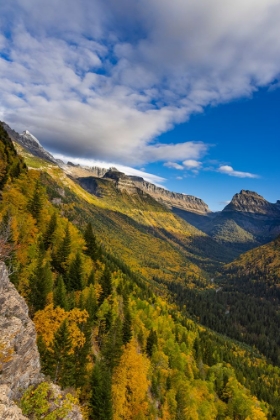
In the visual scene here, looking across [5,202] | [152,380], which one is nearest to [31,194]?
[5,202]

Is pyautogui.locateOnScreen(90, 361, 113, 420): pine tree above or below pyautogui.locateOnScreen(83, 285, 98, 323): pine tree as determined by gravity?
below

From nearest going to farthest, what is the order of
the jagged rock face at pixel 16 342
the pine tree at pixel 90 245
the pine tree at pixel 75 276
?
the jagged rock face at pixel 16 342 < the pine tree at pixel 75 276 < the pine tree at pixel 90 245

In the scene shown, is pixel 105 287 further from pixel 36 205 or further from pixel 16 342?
pixel 16 342

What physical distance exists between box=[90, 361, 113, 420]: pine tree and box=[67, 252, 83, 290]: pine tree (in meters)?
28.0

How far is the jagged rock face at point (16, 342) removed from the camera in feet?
107

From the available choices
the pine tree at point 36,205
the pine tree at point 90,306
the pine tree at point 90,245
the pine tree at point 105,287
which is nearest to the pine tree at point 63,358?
the pine tree at point 90,306

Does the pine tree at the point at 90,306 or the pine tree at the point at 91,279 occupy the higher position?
the pine tree at the point at 91,279

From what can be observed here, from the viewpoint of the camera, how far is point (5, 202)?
7944cm

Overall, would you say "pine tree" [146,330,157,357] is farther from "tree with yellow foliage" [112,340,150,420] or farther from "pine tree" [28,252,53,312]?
"pine tree" [28,252,53,312]

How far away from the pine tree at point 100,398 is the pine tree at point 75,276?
2805cm

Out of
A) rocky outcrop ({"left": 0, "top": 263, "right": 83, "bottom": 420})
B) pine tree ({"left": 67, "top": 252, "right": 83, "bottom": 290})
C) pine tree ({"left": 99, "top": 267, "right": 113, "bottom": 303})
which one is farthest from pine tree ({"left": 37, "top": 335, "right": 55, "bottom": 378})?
pine tree ({"left": 99, "top": 267, "right": 113, "bottom": 303})

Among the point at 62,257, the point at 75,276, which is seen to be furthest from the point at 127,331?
the point at 62,257

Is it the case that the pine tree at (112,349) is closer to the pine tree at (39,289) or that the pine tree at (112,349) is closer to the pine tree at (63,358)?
the pine tree at (63,358)

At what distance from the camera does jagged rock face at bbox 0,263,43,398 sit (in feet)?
107
